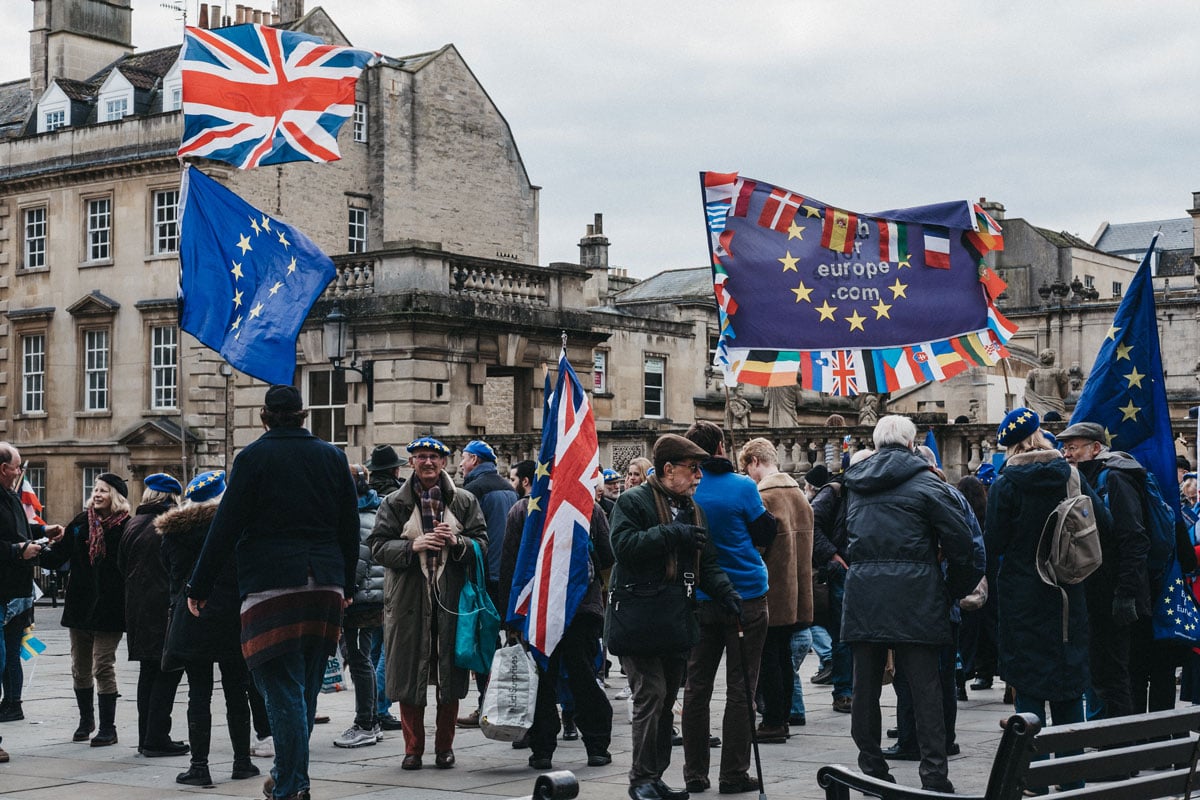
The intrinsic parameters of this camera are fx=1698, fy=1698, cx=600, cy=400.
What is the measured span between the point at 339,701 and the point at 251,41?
18.4 feet

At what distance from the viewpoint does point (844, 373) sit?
482 inches

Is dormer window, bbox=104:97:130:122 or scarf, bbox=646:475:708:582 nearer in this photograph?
scarf, bbox=646:475:708:582

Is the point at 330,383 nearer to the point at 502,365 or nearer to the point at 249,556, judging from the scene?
the point at 502,365

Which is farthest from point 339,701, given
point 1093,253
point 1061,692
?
point 1093,253

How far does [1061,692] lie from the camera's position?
8.41 meters

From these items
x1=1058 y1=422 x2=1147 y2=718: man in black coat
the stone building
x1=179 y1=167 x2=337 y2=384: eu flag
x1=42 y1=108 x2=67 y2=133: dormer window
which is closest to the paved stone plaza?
x1=1058 y1=422 x2=1147 y2=718: man in black coat

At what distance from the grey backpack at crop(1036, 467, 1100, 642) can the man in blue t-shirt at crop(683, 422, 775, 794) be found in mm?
1462

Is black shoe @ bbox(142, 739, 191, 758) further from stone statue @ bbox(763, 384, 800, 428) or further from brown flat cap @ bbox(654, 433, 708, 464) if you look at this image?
stone statue @ bbox(763, 384, 800, 428)

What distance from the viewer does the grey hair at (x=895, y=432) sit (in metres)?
8.84

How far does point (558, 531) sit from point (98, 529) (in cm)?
344

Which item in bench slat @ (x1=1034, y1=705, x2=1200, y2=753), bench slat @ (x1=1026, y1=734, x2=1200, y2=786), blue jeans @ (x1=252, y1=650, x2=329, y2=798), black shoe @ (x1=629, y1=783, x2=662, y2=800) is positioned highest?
bench slat @ (x1=1034, y1=705, x2=1200, y2=753)

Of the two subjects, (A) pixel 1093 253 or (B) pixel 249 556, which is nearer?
(B) pixel 249 556

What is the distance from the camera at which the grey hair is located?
8836 millimetres

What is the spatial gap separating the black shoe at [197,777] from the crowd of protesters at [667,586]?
15mm
